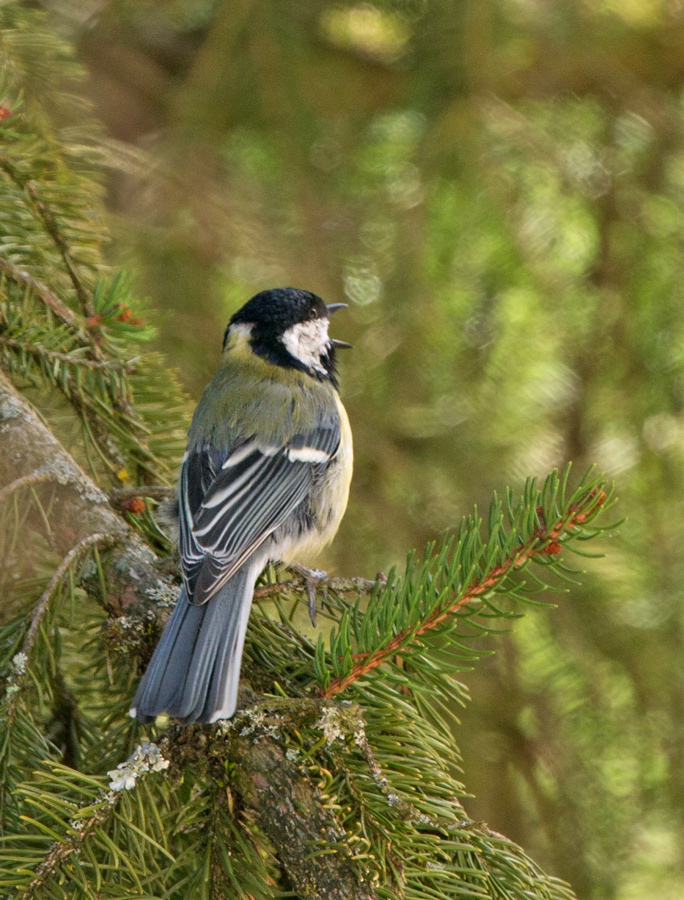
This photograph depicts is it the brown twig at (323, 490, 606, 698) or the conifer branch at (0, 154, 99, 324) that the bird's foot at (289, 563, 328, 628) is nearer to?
the brown twig at (323, 490, 606, 698)

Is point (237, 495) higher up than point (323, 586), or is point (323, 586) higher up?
point (237, 495)

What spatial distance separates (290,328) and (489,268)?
56cm

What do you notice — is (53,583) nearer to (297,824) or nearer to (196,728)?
(196,728)

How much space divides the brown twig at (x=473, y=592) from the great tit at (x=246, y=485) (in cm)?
15

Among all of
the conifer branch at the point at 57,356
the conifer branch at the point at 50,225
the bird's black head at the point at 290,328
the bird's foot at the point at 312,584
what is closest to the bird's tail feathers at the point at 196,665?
the bird's foot at the point at 312,584

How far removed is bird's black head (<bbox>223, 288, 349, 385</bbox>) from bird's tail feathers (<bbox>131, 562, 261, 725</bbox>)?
0.83 meters

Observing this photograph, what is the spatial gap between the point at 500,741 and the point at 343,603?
74cm

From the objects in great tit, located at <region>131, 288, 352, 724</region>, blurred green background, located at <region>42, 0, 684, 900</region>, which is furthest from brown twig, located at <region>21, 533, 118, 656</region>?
blurred green background, located at <region>42, 0, 684, 900</region>

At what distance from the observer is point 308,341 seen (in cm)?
206

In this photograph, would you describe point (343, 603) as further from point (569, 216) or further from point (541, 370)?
point (569, 216)

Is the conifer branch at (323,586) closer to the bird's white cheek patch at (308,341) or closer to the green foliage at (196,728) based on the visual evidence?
the green foliage at (196,728)

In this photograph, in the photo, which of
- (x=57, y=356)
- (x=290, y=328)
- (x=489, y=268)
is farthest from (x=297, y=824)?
(x=489, y=268)

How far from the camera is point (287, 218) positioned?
2.18 meters

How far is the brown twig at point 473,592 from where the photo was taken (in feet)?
3.35
